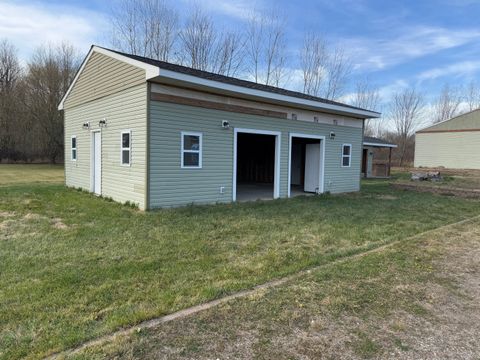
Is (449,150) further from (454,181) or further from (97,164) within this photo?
(97,164)

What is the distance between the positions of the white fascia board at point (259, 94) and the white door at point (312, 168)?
166 cm

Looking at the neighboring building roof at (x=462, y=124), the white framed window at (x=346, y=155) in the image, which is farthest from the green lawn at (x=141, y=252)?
the neighboring building roof at (x=462, y=124)

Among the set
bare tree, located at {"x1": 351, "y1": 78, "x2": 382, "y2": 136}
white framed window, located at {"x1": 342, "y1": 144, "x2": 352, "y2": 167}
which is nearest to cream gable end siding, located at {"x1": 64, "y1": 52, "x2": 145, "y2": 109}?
white framed window, located at {"x1": 342, "y1": 144, "x2": 352, "y2": 167}

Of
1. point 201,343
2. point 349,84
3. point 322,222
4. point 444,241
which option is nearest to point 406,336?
point 201,343

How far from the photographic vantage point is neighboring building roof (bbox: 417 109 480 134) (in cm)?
2904

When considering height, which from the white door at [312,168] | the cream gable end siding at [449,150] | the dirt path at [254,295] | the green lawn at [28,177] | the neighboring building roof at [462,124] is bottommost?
the dirt path at [254,295]

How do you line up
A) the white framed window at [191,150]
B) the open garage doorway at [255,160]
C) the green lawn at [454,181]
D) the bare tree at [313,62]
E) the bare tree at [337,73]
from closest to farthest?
1. the white framed window at [191,150]
2. the green lawn at [454,181]
3. the open garage doorway at [255,160]
4. the bare tree at [313,62]
5. the bare tree at [337,73]

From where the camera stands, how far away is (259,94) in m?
9.45

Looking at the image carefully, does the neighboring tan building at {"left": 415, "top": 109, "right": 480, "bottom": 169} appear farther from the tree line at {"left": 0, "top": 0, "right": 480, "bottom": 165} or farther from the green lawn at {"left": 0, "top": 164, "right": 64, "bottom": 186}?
the green lawn at {"left": 0, "top": 164, "right": 64, "bottom": 186}

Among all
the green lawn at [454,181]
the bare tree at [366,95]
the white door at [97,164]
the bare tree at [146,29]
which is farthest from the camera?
the bare tree at [366,95]

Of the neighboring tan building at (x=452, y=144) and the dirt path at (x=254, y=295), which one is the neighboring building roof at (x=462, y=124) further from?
the dirt path at (x=254, y=295)

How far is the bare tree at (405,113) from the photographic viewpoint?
135 feet

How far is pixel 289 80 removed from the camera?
92.7 feet

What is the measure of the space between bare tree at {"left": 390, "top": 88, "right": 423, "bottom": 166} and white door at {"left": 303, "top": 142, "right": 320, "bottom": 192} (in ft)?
108
